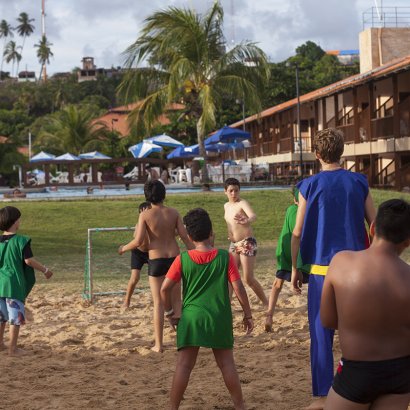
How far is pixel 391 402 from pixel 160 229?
4144 millimetres

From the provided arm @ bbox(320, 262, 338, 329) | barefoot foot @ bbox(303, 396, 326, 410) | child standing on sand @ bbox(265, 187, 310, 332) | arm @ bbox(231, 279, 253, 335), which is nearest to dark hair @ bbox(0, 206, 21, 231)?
child standing on sand @ bbox(265, 187, 310, 332)

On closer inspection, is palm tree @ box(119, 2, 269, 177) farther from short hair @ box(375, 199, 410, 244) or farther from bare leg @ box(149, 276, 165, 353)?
short hair @ box(375, 199, 410, 244)

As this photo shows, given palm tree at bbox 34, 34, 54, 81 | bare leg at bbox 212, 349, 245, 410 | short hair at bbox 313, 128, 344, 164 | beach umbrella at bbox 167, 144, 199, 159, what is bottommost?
bare leg at bbox 212, 349, 245, 410

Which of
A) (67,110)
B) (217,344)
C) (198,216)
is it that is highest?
(67,110)

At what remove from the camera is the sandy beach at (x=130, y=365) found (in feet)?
18.4

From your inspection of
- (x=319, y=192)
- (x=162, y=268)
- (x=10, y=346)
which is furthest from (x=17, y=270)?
(x=319, y=192)

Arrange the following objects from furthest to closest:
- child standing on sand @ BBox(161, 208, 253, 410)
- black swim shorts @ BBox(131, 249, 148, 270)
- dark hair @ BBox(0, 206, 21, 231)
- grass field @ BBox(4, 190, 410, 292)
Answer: grass field @ BBox(4, 190, 410, 292) → black swim shorts @ BBox(131, 249, 148, 270) → dark hair @ BBox(0, 206, 21, 231) → child standing on sand @ BBox(161, 208, 253, 410)

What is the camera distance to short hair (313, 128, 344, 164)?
16.1ft

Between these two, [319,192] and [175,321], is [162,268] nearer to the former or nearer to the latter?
[175,321]

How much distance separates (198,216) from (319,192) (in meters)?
0.78

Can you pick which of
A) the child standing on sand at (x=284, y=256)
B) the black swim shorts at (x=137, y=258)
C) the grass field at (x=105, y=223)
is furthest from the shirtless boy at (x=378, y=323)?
the grass field at (x=105, y=223)

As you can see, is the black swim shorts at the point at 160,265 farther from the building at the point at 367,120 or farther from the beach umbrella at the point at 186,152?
the beach umbrella at the point at 186,152

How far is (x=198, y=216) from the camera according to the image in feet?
16.0

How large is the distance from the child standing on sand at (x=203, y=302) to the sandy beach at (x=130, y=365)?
64 centimetres
